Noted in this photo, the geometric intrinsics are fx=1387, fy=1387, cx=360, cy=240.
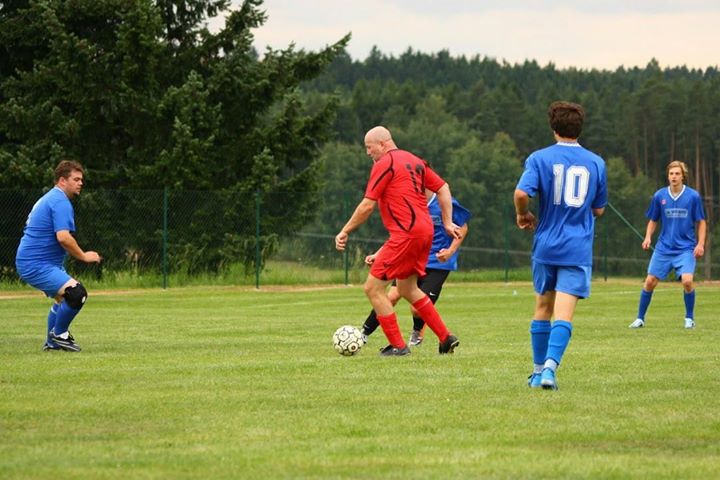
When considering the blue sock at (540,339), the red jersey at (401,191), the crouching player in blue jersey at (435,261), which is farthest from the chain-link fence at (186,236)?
the blue sock at (540,339)

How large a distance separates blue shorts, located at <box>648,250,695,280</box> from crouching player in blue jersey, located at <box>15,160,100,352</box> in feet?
27.5

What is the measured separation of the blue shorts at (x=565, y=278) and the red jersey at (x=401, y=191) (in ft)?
7.74

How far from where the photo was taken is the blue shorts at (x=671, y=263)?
18141mm

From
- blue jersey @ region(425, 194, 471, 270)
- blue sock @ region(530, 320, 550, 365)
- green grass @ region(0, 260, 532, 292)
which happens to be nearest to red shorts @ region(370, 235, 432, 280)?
blue jersey @ region(425, 194, 471, 270)

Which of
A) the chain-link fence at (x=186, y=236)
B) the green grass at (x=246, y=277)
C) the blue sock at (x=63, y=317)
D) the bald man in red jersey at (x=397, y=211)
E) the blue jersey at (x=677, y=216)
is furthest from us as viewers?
the chain-link fence at (x=186, y=236)

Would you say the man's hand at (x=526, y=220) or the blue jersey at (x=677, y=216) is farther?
the blue jersey at (x=677, y=216)

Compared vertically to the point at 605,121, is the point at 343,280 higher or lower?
lower

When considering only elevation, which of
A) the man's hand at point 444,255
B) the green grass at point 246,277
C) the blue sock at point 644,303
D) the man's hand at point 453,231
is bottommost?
the green grass at point 246,277

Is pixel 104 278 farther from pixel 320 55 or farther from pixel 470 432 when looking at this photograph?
pixel 470 432

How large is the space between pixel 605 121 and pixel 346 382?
354 ft

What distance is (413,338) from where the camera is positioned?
1428 cm

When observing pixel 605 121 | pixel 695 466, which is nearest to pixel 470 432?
pixel 695 466

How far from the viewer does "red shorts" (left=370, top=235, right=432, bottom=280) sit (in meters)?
11.7

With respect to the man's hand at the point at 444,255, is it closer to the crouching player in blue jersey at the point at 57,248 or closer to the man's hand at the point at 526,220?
the crouching player in blue jersey at the point at 57,248
